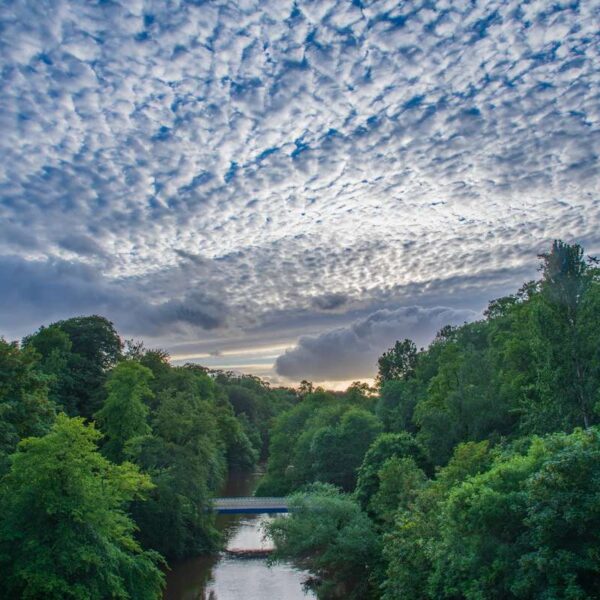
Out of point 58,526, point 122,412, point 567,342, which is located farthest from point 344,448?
point 58,526

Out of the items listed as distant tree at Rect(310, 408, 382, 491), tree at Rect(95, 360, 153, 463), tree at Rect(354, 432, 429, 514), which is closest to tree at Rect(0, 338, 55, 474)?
tree at Rect(95, 360, 153, 463)

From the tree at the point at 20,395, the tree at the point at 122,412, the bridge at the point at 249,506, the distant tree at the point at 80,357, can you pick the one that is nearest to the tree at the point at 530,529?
the tree at the point at 20,395

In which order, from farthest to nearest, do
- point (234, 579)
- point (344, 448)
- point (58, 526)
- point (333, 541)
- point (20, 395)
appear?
point (344, 448) → point (234, 579) → point (333, 541) → point (20, 395) → point (58, 526)

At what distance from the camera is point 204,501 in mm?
37125

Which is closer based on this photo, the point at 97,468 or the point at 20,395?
the point at 97,468

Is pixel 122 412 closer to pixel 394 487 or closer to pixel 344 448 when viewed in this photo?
pixel 344 448

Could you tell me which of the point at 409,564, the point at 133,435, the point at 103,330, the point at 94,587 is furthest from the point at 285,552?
the point at 103,330

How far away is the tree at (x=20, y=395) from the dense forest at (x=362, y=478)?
0.32ft

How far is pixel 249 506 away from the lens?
137 feet

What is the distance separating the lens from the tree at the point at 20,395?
25484mm

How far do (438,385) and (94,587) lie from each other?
122 ft

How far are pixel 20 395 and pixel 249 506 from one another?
70.6 ft

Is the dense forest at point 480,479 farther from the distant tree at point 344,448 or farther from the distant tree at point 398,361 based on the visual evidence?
the distant tree at point 398,361

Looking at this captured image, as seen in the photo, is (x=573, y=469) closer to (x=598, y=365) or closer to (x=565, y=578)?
(x=565, y=578)
